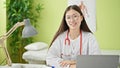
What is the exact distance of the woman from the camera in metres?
2.12

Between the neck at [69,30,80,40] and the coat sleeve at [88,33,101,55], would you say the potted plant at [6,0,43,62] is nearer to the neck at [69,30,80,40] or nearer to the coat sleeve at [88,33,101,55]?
the neck at [69,30,80,40]

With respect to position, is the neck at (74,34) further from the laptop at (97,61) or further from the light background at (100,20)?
the light background at (100,20)

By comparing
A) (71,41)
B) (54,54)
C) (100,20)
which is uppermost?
(100,20)

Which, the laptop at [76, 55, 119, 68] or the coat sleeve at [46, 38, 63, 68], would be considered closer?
the laptop at [76, 55, 119, 68]

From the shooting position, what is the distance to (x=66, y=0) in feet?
14.2

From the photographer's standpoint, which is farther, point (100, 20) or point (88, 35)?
point (100, 20)

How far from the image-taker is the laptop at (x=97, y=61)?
1.59m

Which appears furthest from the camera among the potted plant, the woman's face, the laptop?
the potted plant

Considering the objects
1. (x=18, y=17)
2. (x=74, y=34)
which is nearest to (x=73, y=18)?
(x=74, y=34)

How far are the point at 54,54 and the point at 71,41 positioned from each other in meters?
0.19

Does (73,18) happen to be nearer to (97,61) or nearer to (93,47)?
(93,47)

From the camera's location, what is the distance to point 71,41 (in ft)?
7.23

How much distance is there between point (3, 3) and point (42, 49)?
108cm

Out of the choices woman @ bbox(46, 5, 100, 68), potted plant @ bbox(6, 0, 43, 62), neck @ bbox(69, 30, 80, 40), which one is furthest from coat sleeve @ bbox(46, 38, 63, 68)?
potted plant @ bbox(6, 0, 43, 62)
